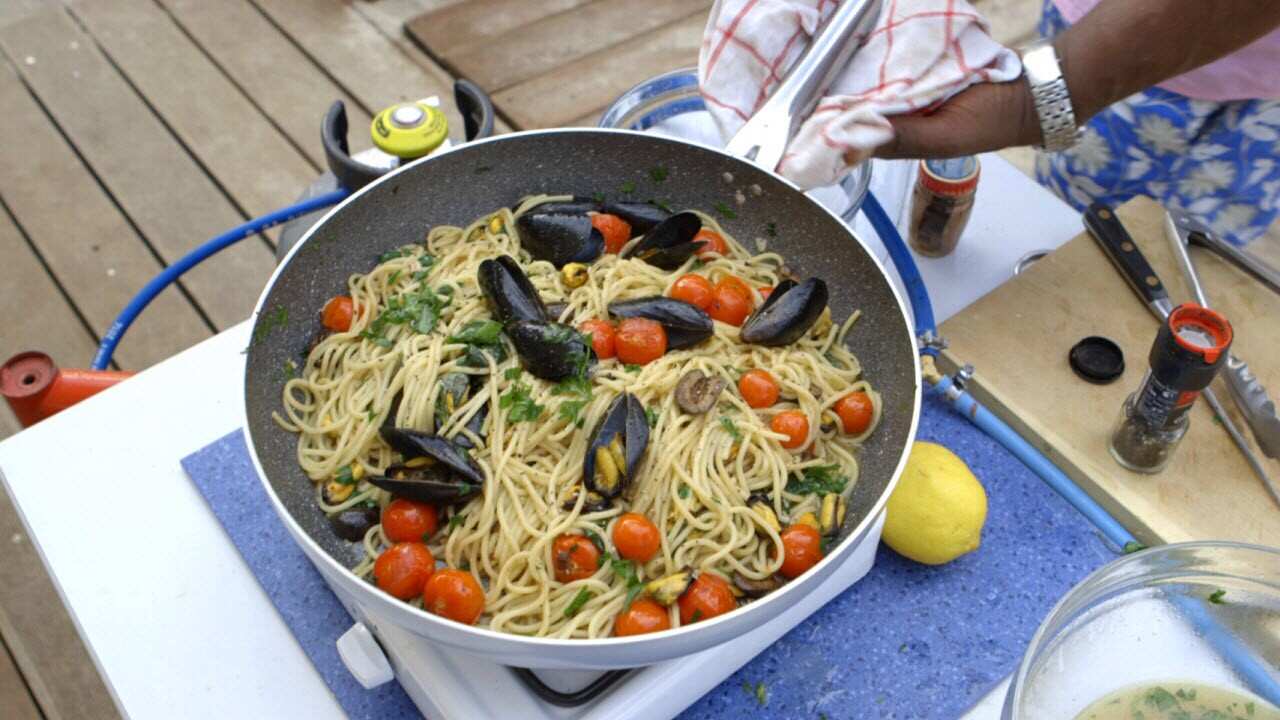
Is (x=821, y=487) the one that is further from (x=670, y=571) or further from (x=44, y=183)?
(x=44, y=183)

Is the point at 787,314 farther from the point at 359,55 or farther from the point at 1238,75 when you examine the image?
the point at 359,55

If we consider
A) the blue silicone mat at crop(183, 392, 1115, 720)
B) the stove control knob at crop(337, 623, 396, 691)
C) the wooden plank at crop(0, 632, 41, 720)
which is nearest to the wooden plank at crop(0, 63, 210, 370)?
the wooden plank at crop(0, 632, 41, 720)

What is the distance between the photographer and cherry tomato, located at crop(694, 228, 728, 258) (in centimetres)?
172

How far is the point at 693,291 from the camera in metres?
1.64

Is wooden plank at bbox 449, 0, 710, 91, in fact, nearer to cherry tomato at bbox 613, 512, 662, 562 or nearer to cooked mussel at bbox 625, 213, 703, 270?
cooked mussel at bbox 625, 213, 703, 270

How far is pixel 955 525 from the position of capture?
4.97 ft

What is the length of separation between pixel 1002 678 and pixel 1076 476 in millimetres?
414

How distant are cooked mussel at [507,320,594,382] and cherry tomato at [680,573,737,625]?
39cm

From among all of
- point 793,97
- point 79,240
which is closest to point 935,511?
point 793,97

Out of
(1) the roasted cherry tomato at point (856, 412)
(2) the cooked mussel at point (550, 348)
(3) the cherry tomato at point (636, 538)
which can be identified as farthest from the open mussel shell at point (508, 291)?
(1) the roasted cherry tomato at point (856, 412)

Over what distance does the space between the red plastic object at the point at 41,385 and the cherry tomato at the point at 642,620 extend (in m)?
1.20

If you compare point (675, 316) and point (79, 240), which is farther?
point (79, 240)

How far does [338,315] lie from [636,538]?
63 centimetres

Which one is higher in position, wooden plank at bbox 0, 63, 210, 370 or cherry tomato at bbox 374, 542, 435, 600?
cherry tomato at bbox 374, 542, 435, 600
